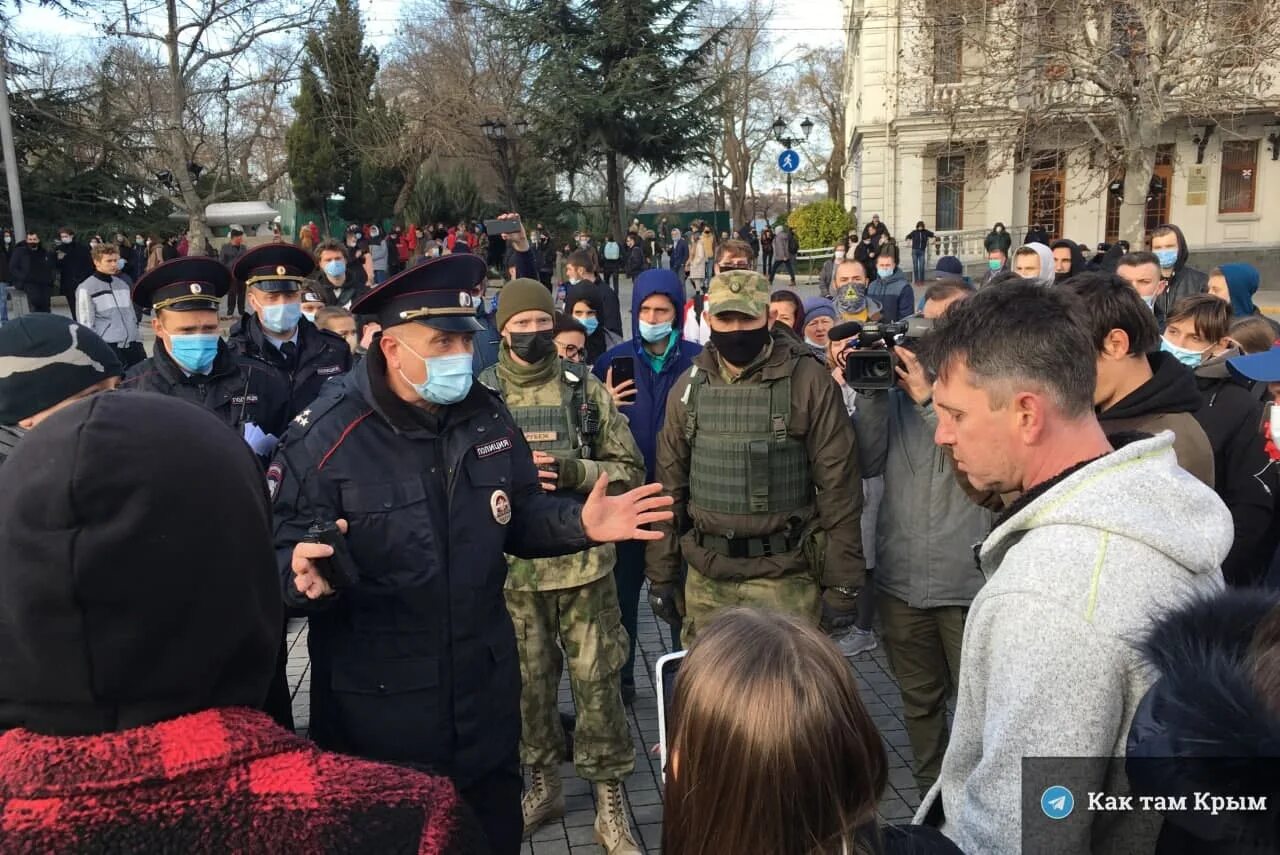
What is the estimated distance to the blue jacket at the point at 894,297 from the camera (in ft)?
34.2

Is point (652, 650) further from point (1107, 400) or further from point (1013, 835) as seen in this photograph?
point (1013, 835)

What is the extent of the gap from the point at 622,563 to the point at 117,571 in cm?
392

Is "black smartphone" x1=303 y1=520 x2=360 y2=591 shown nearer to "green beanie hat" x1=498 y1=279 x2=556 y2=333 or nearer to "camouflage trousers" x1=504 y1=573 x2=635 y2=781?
"camouflage trousers" x1=504 y1=573 x2=635 y2=781

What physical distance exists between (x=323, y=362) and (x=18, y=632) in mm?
5069

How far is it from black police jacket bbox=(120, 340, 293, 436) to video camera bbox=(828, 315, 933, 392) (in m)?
2.95

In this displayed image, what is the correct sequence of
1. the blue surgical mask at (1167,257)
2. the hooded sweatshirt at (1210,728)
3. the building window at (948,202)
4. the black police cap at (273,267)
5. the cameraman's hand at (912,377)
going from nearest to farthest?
the hooded sweatshirt at (1210,728) < the cameraman's hand at (912,377) < the black police cap at (273,267) < the blue surgical mask at (1167,257) < the building window at (948,202)

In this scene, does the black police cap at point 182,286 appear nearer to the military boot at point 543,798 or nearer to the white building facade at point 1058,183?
the military boot at point 543,798

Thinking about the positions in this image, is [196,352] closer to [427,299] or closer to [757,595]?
[427,299]

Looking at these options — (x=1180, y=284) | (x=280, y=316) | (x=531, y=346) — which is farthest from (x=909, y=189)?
(x=531, y=346)

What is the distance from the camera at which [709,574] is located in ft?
12.4

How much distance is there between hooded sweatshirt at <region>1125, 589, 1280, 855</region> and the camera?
116 centimetres

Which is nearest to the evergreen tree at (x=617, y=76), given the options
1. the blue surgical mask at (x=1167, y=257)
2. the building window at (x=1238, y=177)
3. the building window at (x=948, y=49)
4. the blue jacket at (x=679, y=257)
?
the blue jacket at (x=679, y=257)

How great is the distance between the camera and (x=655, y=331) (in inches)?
198

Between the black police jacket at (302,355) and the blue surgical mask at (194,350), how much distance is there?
2.06 ft
